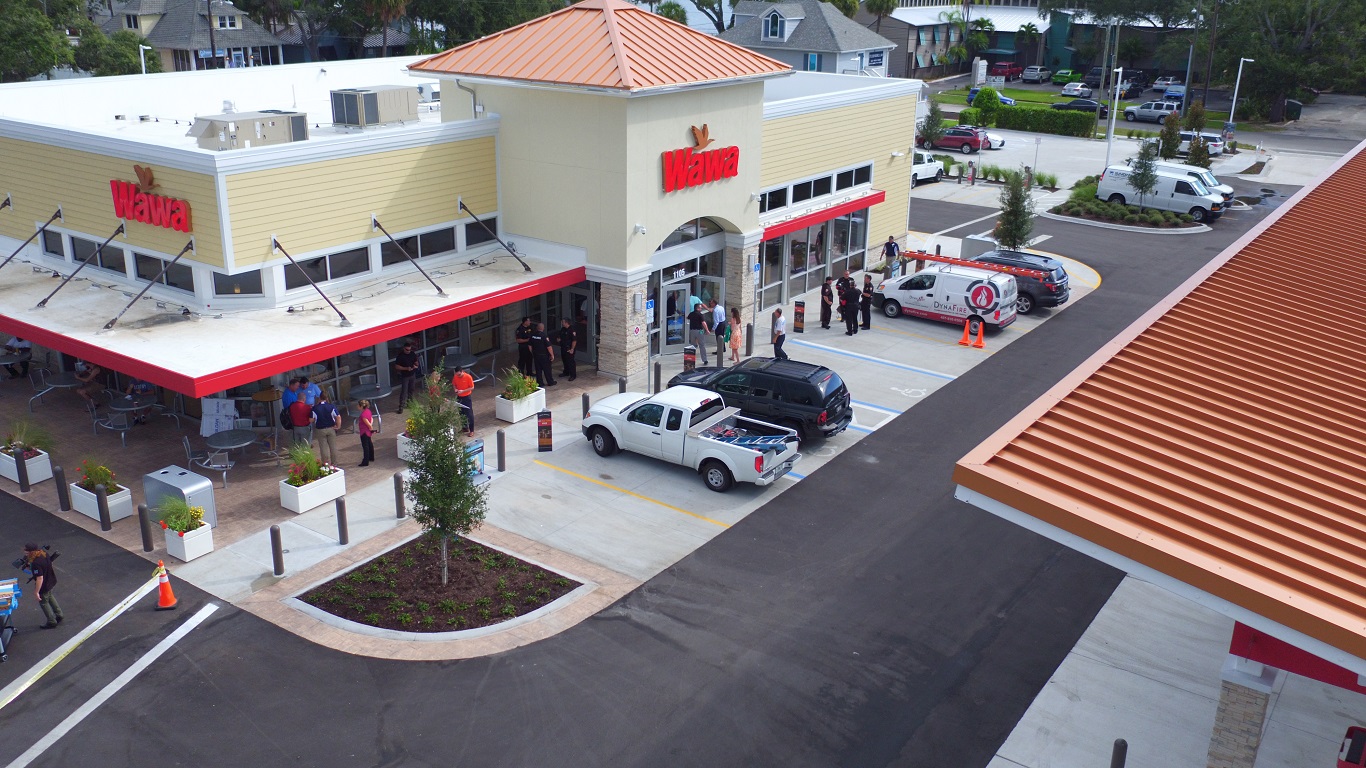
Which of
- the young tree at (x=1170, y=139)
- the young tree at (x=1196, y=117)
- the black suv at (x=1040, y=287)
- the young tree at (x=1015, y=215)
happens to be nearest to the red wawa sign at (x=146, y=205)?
the black suv at (x=1040, y=287)

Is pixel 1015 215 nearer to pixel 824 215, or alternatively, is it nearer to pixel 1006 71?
pixel 824 215

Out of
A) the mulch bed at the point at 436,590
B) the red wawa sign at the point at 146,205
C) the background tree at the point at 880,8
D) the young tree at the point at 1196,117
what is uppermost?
the background tree at the point at 880,8

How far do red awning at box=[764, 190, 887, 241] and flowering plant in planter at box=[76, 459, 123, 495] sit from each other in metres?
18.4

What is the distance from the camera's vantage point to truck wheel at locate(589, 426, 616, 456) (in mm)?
23422

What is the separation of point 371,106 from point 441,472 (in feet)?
44.5

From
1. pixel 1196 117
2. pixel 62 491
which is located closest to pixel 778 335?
pixel 62 491

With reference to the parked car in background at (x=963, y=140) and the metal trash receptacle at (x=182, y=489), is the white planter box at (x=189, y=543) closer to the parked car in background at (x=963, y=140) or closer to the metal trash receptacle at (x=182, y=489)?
the metal trash receptacle at (x=182, y=489)

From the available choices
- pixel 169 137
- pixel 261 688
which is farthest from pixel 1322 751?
pixel 169 137

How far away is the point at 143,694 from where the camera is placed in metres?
15.7

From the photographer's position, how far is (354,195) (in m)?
24.5

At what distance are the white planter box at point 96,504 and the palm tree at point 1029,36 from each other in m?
104

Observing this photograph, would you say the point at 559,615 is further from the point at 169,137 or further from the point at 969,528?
the point at 169,137

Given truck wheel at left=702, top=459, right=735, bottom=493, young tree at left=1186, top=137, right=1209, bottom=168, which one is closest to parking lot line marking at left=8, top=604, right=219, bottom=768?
truck wheel at left=702, top=459, right=735, bottom=493

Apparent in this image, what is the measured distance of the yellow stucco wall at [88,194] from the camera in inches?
889
